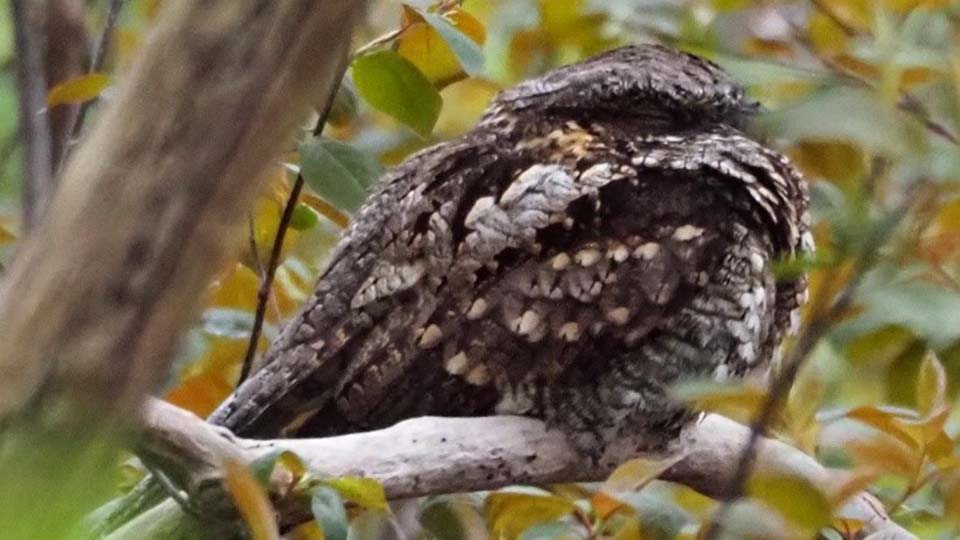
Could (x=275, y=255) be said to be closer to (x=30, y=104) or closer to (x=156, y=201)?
(x=30, y=104)

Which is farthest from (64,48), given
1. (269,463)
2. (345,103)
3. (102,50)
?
(269,463)

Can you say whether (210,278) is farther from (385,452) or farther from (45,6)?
(45,6)

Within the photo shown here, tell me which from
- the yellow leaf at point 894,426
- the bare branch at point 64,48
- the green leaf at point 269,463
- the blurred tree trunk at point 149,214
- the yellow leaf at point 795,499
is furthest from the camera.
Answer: the bare branch at point 64,48

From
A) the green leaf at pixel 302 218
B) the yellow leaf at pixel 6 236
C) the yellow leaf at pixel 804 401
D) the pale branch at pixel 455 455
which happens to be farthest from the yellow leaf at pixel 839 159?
the yellow leaf at pixel 6 236

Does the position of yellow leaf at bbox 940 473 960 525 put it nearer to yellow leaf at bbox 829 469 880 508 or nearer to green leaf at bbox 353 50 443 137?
yellow leaf at bbox 829 469 880 508

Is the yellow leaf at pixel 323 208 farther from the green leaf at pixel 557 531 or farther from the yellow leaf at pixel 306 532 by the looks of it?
the green leaf at pixel 557 531

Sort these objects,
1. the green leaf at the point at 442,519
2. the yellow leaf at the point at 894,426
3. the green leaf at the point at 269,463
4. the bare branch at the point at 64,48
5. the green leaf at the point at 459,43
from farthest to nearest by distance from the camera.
A: the bare branch at the point at 64,48
the green leaf at the point at 459,43
the green leaf at the point at 442,519
the yellow leaf at the point at 894,426
the green leaf at the point at 269,463

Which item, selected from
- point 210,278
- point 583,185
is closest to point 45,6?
point 583,185
